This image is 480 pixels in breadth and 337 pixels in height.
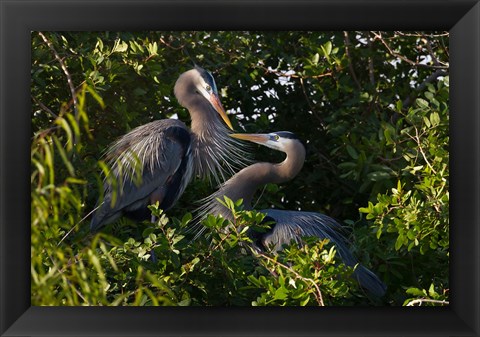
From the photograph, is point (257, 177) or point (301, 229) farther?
point (257, 177)

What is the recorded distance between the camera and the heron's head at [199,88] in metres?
3.39

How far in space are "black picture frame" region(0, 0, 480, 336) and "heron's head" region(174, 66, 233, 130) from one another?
0.85 metres

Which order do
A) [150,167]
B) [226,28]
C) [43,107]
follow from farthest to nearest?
[150,167] → [43,107] → [226,28]

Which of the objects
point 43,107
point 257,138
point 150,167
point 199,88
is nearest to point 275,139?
point 257,138

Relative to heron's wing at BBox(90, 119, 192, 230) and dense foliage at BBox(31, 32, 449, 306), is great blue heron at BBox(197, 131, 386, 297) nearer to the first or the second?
dense foliage at BBox(31, 32, 449, 306)

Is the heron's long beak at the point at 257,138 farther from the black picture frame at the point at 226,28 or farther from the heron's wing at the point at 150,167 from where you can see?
the black picture frame at the point at 226,28

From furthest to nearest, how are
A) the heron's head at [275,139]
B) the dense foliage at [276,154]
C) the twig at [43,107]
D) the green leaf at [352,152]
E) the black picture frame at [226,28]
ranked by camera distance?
the heron's head at [275,139] → the green leaf at [352,152] → the twig at [43,107] → the dense foliage at [276,154] → the black picture frame at [226,28]

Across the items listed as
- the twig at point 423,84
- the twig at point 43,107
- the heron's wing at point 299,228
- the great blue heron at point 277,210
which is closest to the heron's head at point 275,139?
the great blue heron at point 277,210

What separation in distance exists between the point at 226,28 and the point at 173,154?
3.52ft

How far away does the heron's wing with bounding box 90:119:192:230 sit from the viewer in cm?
331

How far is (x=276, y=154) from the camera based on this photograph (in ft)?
11.5

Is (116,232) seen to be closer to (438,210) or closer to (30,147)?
(30,147)

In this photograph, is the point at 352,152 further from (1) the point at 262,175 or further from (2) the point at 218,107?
(2) the point at 218,107
